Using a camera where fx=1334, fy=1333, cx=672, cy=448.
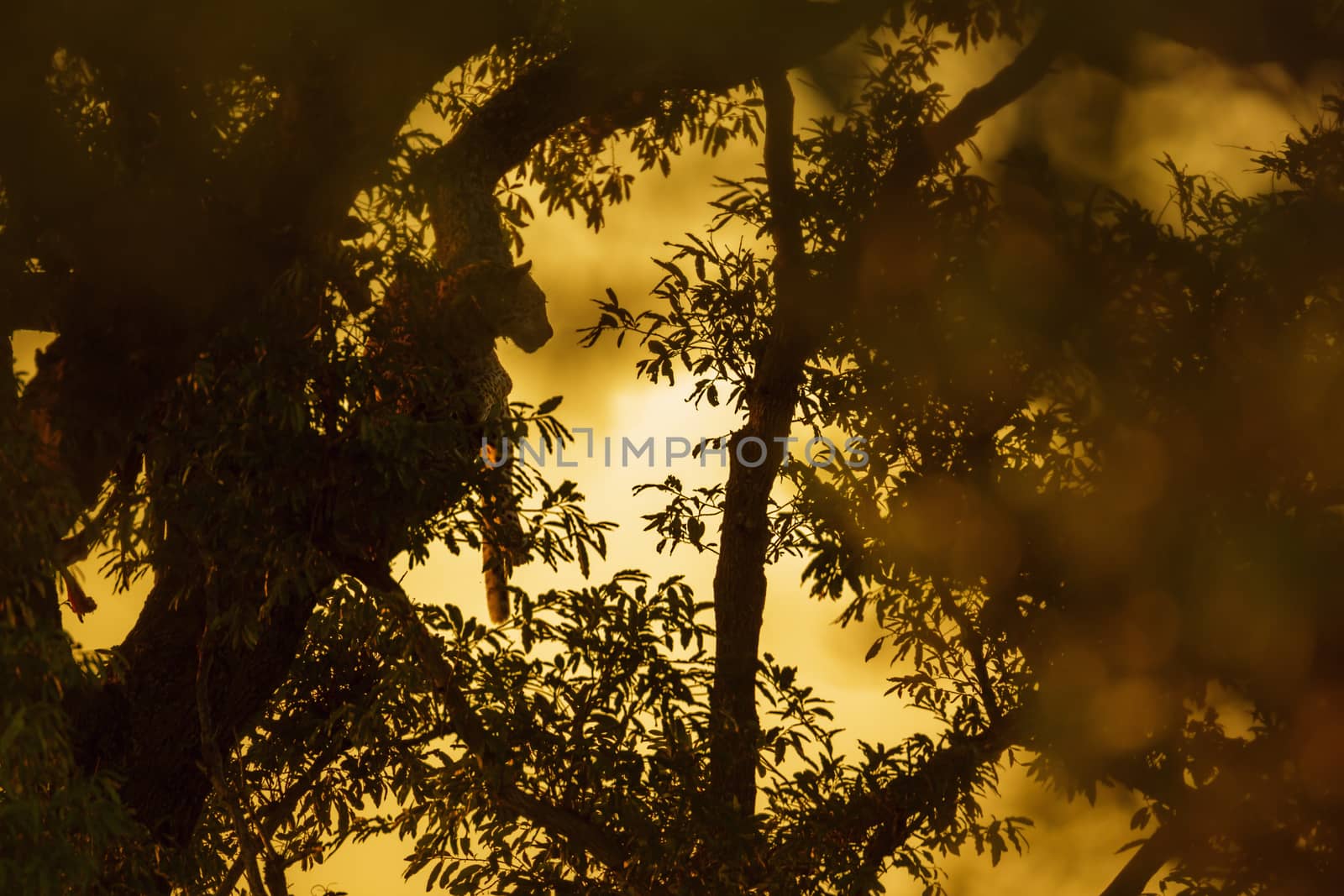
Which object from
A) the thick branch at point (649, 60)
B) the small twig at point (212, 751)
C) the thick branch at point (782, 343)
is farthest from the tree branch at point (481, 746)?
the thick branch at point (649, 60)

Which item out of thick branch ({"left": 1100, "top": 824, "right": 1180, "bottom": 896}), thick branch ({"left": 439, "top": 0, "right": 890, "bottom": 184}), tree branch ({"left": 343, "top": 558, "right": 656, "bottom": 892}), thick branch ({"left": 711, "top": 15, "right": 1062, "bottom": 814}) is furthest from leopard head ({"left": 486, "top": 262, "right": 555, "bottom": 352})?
thick branch ({"left": 1100, "top": 824, "right": 1180, "bottom": 896})

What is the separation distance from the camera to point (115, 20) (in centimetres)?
511

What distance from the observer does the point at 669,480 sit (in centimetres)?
705

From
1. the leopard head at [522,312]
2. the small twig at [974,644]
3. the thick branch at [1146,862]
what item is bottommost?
the thick branch at [1146,862]

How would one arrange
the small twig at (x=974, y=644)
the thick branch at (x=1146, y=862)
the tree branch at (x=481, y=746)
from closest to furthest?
the tree branch at (x=481, y=746) → the thick branch at (x=1146, y=862) → the small twig at (x=974, y=644)

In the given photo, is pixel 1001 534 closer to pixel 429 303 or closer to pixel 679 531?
pixel 679 531

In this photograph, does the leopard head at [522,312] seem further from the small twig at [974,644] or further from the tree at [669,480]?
the small twig at [974,644]

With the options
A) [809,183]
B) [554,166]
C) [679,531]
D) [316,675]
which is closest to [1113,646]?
[679,531]

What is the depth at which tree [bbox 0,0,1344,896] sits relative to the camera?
17.0ft

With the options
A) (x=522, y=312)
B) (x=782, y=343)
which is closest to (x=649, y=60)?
(x=522, y=312)

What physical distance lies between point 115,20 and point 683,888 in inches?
159

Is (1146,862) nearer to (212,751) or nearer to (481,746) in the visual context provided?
(481,746)

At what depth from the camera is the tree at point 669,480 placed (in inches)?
203

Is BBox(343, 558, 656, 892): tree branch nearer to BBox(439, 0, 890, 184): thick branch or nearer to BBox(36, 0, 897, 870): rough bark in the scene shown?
BBox(36, 0, 897, 870): rough bark
